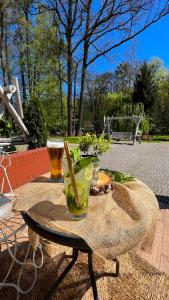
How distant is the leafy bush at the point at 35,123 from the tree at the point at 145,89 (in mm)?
14763

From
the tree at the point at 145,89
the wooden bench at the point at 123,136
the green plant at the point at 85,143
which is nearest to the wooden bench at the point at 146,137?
the wooden bench at the point at 123,136

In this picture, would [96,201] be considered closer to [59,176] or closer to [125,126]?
[59,176]

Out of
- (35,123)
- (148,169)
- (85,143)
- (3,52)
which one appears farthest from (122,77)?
(85,143)

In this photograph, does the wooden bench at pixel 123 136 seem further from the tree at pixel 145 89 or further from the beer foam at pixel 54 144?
the beer foam at pixel 54 144

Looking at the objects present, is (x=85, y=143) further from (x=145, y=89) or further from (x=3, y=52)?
(x=145, y=89)

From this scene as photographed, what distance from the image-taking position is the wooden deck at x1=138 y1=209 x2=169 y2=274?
6.59 feet

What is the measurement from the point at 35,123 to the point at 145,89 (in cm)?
1534

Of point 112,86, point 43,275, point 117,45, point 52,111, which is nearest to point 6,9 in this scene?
point 117,45

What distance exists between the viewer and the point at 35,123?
432 cm

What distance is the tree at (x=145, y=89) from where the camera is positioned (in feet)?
59.6

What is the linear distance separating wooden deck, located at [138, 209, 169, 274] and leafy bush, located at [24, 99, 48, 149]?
248 centimetres

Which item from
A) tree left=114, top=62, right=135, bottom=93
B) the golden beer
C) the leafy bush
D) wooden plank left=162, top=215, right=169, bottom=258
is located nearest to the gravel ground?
wooden plank left=162, top=215, right=169, bottom=258

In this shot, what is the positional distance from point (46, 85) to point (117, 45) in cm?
651

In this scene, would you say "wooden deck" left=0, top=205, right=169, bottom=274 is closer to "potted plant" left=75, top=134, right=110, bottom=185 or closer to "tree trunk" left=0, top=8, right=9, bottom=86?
"potted plant" left=75, top=134, right=110, bottom=185
